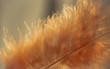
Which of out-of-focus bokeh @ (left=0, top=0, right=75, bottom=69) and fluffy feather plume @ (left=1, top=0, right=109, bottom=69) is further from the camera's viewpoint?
out-of-focus bokeh @ (left=0, top=0, right=75, bottom=69)

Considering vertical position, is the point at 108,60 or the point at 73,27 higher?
the point at 73,27

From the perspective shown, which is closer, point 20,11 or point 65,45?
point 65,45

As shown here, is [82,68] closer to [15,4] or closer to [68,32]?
[68,32]

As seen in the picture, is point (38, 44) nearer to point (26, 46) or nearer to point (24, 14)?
point (26, 46)

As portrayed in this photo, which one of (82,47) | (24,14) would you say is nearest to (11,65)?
(82,47)

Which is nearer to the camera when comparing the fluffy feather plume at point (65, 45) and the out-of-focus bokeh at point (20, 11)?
the fluffy feather plume at point (65, 45)

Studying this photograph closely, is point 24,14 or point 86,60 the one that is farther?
point 24,14

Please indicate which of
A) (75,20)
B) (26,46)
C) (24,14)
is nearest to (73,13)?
(75,20)
